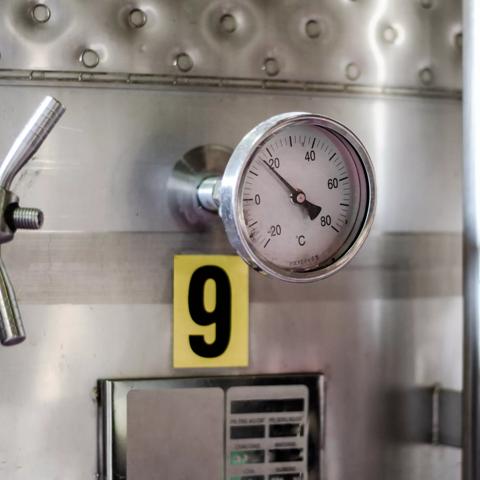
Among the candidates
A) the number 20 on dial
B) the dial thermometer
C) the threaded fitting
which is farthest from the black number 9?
the threaded fitting

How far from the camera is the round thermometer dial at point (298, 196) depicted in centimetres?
89

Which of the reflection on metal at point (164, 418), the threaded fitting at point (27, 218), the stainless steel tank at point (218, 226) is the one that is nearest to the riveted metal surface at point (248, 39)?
the stainless steel tank at point (218, 226)

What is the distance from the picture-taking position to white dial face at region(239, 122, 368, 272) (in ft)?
2.99

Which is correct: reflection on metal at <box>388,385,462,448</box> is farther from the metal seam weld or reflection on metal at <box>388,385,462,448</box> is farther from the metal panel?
the metal seam weld

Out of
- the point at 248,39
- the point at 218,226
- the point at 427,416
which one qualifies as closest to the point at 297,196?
the point at 218,226

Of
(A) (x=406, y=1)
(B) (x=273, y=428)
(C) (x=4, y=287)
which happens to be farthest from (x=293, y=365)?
(A) (x=406, y=1)

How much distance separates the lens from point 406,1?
45.3 inches

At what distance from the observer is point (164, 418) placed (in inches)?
41.0

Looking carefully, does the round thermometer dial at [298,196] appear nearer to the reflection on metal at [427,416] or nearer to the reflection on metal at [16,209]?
the reflection on metal at [16,209]

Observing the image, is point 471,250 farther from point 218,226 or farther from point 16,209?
point 16,209

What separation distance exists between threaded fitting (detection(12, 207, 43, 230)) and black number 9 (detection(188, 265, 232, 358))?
0.80ft

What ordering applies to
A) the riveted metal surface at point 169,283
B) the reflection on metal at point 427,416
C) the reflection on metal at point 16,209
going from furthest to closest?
1. the reflection on metal at point 427,416
2. the riveted metal surface at point 169,283
3. the reflection on metal at point 16,209

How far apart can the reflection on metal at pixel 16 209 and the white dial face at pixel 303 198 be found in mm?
237

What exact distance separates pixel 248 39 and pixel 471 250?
42 cm
